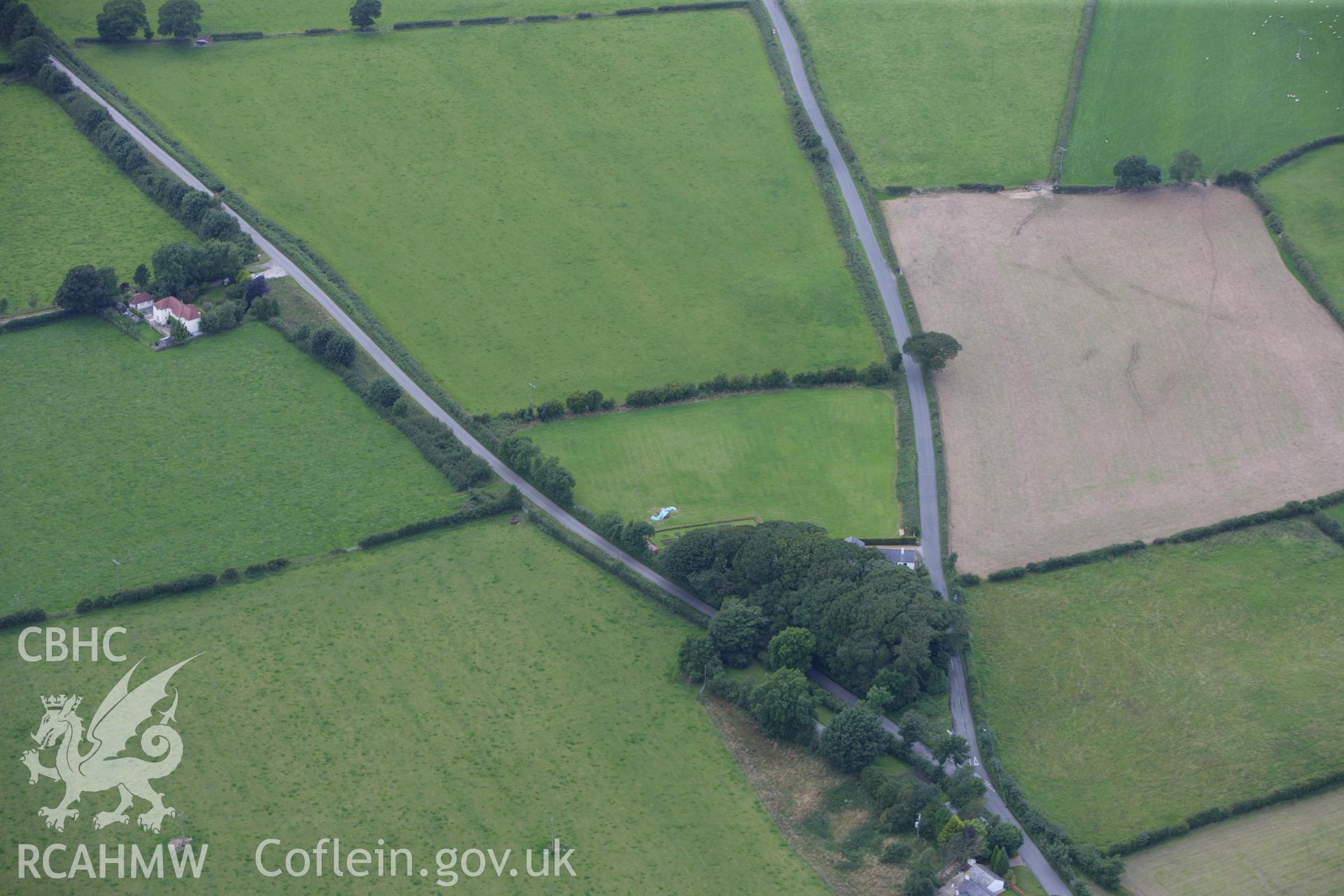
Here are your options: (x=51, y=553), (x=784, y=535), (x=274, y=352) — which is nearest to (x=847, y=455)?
(x=784, y=535)

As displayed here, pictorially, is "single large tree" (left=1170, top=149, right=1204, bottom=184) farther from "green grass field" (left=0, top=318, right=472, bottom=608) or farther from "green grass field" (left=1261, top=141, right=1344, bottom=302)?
"green grass field" (left=0, top=318, right=472, bottom=608)

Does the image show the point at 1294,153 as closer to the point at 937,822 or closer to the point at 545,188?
the point at 545,188

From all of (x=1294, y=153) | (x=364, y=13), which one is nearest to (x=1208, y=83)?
(x=1294, y=153)

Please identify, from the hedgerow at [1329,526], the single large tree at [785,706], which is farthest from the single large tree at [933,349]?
the single large tree at [785,706]

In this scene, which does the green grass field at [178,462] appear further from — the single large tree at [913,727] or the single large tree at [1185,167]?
the single large tree at [1185,167]

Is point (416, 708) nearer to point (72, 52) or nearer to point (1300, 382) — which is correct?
point (1300, 382)

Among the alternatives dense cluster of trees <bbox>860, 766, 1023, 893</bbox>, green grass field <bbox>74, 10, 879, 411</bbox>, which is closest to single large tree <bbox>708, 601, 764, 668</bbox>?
dense cluster of trees <bbox>860, 766, 1023, 893</bbox>
